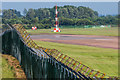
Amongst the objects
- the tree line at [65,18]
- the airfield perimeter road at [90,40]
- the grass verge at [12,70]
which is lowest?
the grass verge at [12,70]

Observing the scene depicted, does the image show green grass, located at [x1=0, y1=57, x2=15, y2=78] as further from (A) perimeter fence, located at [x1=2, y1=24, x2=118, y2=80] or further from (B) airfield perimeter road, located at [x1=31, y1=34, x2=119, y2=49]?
(B) airfield perimeter road, located at [x1=31, y1=34, x2=119, y2=49]

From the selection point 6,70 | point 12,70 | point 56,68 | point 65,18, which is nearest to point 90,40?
point 12,70

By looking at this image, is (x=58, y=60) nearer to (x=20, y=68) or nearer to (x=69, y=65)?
(x=69, y=65)

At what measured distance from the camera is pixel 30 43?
37.1 ft

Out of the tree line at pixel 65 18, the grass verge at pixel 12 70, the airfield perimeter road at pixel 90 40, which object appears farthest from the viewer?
the tree line at pixel 65 18

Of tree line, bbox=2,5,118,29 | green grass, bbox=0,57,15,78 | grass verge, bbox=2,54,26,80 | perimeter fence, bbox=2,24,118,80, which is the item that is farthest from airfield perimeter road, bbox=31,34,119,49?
tree line, bbox=2,5,118,29

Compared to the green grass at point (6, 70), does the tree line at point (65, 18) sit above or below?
above

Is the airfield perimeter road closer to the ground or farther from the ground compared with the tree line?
closer to the ground

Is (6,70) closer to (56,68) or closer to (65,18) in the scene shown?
(56,68)

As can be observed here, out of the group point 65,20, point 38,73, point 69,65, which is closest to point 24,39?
point 38,73

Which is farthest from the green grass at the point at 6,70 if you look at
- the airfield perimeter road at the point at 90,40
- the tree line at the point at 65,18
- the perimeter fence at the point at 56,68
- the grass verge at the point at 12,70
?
the tree line at the point at 65,18

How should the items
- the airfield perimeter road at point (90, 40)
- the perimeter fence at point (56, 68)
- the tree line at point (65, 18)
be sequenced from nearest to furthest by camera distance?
1. the perimeter fence at point (56, 68)
2. the airfield perimeter road at point (90, 40)
3. the tree line at point (65, 18)

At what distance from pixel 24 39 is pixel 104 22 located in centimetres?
11825

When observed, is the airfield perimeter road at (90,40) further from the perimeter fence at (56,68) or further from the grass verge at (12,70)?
the perimeter fence at (56,68)
